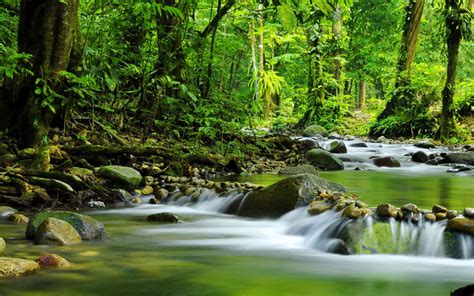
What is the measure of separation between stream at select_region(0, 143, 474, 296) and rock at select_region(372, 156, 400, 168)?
594 centimetres

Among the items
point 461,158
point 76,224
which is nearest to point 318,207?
point 76,224

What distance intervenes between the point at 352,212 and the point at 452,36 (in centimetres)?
1258

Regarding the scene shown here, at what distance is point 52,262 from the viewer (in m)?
3.14

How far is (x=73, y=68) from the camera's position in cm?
710

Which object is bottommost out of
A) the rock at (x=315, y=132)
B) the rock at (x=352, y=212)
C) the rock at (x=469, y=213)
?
the rock at (x=315, y=132)

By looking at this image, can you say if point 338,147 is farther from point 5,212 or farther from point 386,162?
point 5,212

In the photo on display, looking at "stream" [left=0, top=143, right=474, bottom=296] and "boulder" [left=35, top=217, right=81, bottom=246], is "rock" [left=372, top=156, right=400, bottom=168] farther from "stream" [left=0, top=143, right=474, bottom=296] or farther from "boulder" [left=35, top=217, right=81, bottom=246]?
"boulder" [left=35, top=217, right=81, bottom=246]

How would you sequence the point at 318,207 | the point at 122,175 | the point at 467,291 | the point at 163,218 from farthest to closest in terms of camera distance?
1. the point at 122,175
2. the point at 163,218
3. the point at 318,207
4. the point at 467,291

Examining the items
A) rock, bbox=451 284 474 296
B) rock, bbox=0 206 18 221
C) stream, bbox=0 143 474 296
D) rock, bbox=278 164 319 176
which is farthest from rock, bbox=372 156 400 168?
rock, bbox=451 284 474 296

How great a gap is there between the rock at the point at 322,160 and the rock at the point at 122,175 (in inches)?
184

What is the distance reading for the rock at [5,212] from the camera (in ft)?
15.6

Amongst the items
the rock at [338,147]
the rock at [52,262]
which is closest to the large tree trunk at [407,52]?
the rock at [338,147]

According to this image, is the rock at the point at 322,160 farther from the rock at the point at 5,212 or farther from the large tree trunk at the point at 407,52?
the large tree trunk at the point at 407,52

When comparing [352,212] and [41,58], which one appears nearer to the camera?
[352,212]
